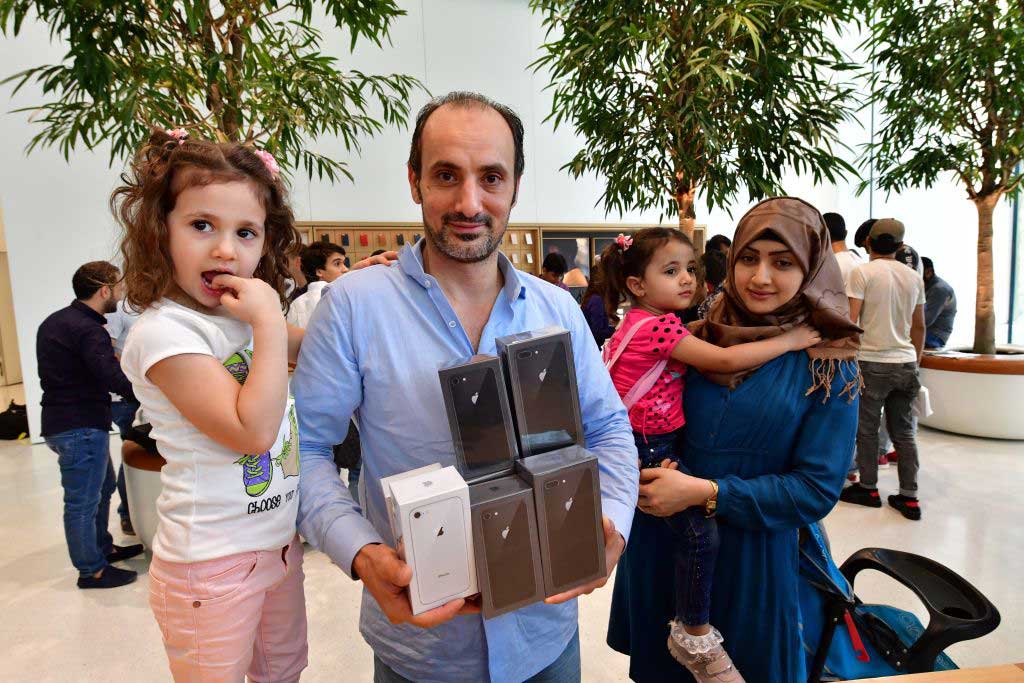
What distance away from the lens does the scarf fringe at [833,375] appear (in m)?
1.43

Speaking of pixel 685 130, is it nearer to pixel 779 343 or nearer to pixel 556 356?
pixel 779 343

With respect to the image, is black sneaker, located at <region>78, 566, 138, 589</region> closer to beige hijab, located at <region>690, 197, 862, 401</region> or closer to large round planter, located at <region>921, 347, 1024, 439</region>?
beige hijab, located at <region>690, 197, 862, 401</region>

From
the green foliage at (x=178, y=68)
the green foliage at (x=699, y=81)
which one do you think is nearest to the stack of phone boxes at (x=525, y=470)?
the green foliage at (x=178, y=68)

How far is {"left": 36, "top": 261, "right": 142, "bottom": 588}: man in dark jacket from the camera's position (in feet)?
9.93

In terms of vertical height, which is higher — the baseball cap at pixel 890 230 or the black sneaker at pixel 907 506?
the baseball cap at pixel 890 230

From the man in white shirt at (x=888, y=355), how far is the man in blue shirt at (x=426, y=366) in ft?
11.1

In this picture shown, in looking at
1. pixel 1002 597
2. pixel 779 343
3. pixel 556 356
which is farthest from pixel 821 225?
pixel 1002 597

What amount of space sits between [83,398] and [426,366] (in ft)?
9.51

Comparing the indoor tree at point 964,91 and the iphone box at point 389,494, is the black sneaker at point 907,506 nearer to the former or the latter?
the indoor tree at point 964,91

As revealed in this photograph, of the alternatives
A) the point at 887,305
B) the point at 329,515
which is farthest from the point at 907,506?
the point at 329,515

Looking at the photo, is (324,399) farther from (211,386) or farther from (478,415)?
(478,415)

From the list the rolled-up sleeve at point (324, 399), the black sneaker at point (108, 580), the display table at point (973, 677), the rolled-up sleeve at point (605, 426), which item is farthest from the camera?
the black sneaker at point (108, 580)

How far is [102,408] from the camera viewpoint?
3.18m

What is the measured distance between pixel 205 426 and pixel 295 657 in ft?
2.21
